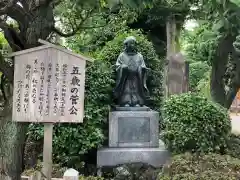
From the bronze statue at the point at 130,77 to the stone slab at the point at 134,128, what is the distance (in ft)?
1.34

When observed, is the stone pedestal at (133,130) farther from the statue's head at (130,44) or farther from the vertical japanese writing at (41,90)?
the vertical japanese writing at (41,90)

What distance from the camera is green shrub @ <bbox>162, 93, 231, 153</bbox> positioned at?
6.46 m

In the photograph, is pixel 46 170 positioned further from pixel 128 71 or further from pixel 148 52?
pixel 148 52

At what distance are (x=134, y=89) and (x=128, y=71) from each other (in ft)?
1.33

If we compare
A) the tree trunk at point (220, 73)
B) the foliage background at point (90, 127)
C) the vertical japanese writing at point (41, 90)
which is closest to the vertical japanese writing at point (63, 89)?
the vertical japanese writing at point (41, 90)

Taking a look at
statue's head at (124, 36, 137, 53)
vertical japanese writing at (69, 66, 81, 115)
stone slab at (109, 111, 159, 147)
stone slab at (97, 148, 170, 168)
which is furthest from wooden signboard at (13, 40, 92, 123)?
statue's head at (124, 36, 137, 53)

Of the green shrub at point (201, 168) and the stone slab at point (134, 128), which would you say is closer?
the green shrub at point (201, 168)

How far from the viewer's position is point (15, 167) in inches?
191

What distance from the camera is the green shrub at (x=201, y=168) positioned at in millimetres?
5371

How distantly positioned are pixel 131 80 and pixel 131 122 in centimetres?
98

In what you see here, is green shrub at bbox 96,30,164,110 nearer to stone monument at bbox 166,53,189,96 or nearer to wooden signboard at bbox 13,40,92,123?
stone monument at bbox 166,53,189,96

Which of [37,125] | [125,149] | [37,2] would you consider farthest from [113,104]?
[37,2]

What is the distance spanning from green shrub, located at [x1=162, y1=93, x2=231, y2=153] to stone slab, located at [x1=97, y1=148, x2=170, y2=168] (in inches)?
9.6

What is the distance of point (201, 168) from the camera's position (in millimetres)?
5672
